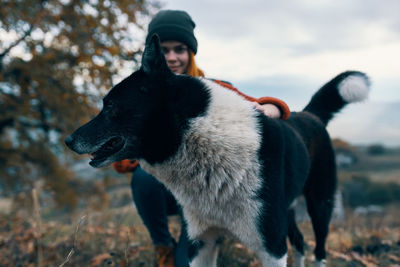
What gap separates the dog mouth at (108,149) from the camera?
1705 mm

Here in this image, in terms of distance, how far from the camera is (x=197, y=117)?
63.7 inches

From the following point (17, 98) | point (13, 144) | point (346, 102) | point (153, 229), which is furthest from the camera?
point (13, 144)

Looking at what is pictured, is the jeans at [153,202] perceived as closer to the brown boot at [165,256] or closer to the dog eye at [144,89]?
the brown boot at [165,256]

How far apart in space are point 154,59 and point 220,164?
0.64 meters

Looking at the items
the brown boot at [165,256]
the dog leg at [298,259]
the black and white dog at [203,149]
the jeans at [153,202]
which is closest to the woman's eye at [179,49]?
the black and white dog at [203,149]

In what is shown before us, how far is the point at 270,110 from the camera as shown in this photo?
6.35ft

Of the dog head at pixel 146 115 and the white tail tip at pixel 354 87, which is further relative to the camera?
the white tail tip at pixel 354 87

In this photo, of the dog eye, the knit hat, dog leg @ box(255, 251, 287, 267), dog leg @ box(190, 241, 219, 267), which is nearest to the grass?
dog leg @ box(190, 241, 219, 267)

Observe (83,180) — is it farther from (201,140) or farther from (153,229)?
(201,140)

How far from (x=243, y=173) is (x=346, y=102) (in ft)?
5.17

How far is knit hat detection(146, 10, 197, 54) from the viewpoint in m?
2.33

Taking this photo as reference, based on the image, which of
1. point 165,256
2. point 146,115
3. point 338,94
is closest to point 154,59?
point 146,115

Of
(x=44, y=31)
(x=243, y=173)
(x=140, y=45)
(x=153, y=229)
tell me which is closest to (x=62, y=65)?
(x=44, y=31)

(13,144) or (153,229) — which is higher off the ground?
(13,144)
